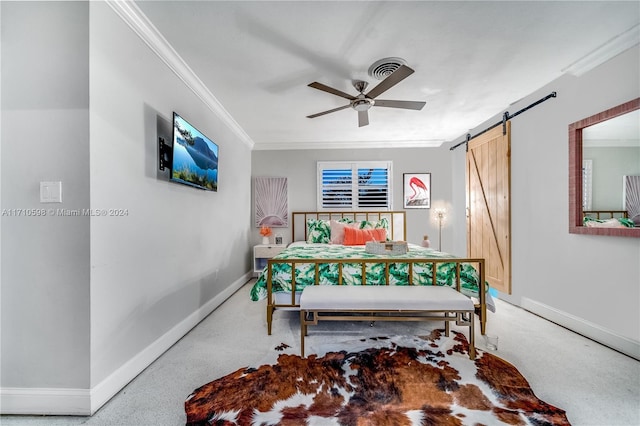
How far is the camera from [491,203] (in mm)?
3963

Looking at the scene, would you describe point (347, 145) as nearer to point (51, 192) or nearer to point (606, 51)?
point (606, 51)

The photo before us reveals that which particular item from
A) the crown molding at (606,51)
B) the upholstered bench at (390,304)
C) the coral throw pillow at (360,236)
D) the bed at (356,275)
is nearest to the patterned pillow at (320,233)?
the coral throw pillow at (360,236)

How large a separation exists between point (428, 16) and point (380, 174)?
3.24 m

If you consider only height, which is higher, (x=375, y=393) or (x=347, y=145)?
(x=347, y=145)

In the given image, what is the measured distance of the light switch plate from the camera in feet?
5.15

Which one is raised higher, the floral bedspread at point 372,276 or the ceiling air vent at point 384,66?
the ceiling air vent at point 384,66

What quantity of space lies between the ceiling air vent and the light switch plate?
245 centimetres

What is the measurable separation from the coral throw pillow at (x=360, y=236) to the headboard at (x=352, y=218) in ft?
3.05

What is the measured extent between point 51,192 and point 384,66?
2.56 metres

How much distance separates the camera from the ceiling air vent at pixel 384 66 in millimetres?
2346

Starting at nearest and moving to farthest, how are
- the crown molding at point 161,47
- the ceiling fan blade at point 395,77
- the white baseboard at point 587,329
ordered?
1. the crown molding at point 161,47
2. the ceiling fan blade at point 395,77
3. the white baseboard at point 587,329

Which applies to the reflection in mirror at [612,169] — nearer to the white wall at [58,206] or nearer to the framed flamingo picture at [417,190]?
the framed flamingo picture at [417,190]

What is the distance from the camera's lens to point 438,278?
258 centimetres

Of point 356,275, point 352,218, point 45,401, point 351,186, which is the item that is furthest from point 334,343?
point 351,186
